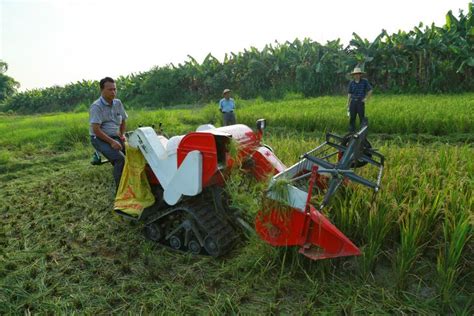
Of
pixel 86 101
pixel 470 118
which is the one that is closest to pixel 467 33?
pixel 470 118

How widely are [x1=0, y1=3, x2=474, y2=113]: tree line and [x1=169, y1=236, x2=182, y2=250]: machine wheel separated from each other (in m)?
14.4

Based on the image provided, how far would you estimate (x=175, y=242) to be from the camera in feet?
11.4

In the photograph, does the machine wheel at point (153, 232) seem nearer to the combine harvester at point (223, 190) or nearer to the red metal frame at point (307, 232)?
the combine harvester at point (223, 190)

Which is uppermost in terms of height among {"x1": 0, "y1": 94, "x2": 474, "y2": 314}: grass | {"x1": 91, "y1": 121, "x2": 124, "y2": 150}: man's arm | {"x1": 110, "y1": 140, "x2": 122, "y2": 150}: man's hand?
{"x1": 91, "y1": 121, "x2": 124, "y2": 150}: man's arm

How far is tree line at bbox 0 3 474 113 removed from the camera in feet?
49.8

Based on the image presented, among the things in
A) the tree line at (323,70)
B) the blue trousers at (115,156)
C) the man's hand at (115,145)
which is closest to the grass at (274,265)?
the blue trousers at (115,156)

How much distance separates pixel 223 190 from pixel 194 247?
57 cm

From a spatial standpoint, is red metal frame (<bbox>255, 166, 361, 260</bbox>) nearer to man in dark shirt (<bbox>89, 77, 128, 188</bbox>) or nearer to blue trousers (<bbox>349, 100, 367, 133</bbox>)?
man in dark shirt (<bbox>89, 77, 128, 188</bbox>)

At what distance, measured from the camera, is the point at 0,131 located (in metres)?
12.0

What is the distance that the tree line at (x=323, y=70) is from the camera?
597 inches

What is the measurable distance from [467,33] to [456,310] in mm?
15843

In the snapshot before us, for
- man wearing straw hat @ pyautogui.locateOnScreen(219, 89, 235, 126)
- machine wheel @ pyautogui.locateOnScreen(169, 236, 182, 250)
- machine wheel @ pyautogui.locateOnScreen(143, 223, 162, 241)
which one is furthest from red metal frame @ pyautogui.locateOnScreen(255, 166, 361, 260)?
man wearing straw hat @ pyautogui.locateOnScreen(219, 89, 235, 126)

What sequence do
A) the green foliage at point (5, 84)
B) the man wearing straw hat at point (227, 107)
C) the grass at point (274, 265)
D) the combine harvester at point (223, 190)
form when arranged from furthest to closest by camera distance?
the green foliage at point (5, 84) < the man wearing straw hat at point (227, 107) < the combine harvester at point (223, 190) < the grass at point (274, 265)

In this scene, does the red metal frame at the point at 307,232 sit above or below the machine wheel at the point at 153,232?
above
